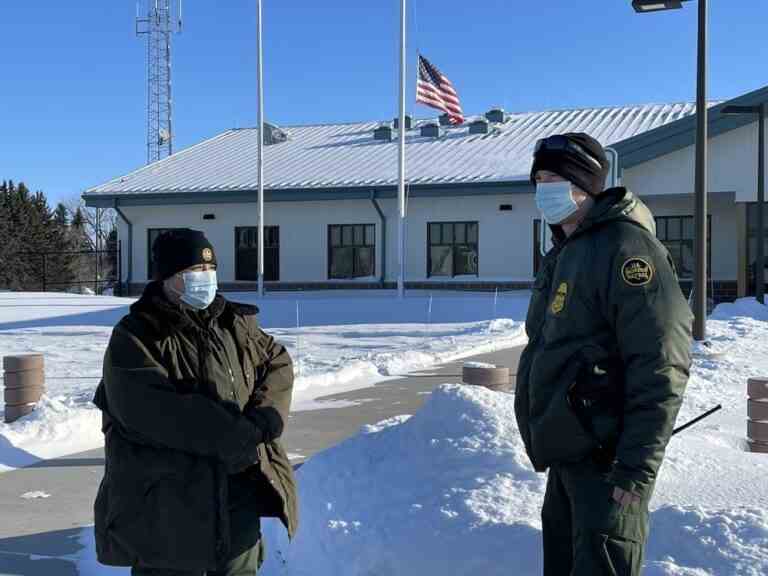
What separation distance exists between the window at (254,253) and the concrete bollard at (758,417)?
23280 millimetres

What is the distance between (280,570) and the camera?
4703mm

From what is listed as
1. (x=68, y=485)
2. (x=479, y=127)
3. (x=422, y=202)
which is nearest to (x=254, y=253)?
(x=422, y=202)

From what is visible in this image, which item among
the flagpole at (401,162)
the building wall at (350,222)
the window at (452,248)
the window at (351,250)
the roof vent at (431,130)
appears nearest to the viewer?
the flagpole at (401,162)

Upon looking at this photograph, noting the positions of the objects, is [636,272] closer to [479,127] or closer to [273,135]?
[479,127]

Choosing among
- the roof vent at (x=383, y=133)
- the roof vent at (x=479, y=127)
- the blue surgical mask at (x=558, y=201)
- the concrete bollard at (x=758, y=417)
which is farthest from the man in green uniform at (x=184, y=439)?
the roof vent at (x=383, y=133)

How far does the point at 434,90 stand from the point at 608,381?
22.5 meters

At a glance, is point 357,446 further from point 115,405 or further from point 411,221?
point 411,221

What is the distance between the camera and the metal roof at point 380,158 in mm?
27000

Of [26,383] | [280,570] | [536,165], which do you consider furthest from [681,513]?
[26,383]

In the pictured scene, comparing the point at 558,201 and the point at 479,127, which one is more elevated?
the point at 479,127

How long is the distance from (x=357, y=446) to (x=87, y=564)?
183 centimetres

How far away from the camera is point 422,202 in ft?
88.8

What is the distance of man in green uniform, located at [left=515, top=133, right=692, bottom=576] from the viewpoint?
2.40 m

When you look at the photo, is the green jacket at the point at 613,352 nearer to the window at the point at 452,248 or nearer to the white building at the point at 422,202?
the white building at the point at 422,202
